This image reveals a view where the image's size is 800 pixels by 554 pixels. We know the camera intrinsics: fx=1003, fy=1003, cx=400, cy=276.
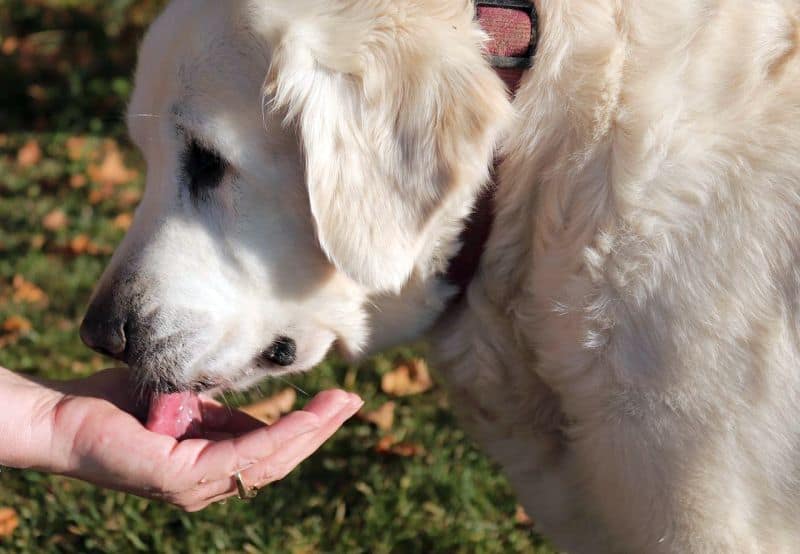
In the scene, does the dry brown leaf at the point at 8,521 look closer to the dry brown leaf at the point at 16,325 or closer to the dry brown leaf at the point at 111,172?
the dry brown leaf at the point at 16,325

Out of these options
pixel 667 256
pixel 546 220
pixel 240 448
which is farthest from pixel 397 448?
pixel 667 256

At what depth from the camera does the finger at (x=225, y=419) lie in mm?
2701

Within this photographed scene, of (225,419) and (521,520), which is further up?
(225,419)

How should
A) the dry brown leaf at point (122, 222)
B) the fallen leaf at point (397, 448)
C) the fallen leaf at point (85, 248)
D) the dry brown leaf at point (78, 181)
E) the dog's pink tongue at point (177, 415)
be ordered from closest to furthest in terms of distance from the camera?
the dog's pink tongue at point (177, 415), the fallen leaf at point (397, 448), the fallen leaf at point (85, 248), the dry brown leaf at point (122, 222), the dry brown leaf at point (78, 181)

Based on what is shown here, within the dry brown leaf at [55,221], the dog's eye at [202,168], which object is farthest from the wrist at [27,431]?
the dry brown leaf at [55,221]

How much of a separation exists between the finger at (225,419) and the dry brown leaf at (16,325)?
6.54 feet

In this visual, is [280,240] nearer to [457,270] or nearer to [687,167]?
[457,270]

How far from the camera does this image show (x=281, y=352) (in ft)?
7.96

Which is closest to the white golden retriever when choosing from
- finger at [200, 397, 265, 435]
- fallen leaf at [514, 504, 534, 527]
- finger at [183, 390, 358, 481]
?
finger at [183, 390, 358, 481]

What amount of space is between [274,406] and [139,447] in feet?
5.24

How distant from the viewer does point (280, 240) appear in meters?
2.30

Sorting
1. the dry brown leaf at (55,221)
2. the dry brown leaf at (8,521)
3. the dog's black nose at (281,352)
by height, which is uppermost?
the dog's black nose at (281,352)

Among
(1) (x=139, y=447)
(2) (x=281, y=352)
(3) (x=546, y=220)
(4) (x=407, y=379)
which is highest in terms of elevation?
(3) (x=546, y=220)

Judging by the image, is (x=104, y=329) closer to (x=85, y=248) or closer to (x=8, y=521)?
(x=8, y=521)
